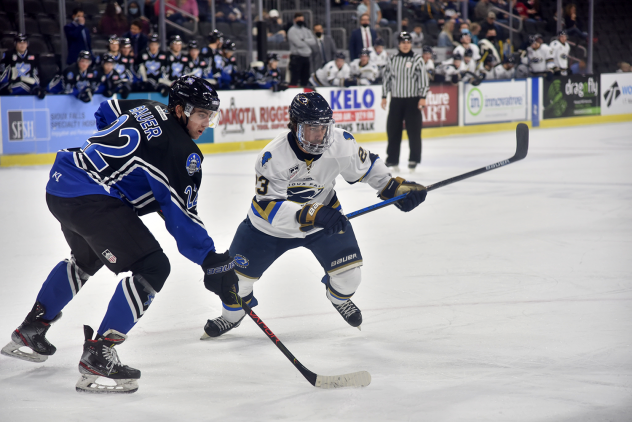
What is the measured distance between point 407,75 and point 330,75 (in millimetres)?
3408

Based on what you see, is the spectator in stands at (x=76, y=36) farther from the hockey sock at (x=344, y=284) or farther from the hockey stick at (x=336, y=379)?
the hockey stick at (x=336, y=379)

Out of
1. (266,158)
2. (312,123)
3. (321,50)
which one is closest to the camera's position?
(312,123)

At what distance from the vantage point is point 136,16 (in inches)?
440

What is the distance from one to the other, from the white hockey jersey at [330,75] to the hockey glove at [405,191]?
873 cm

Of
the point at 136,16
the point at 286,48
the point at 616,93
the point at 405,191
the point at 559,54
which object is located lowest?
the point at 405,191

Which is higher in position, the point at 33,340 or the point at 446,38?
the point at 446,38

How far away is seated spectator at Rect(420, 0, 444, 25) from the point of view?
1600 cm

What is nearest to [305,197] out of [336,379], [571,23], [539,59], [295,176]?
[295,176]

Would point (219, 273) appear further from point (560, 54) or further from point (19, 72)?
point (560, 54)

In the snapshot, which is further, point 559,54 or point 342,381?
point 559,54

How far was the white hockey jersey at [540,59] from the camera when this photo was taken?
1454cm

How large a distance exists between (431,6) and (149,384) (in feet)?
48.8

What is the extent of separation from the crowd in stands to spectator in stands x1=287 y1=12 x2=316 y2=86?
0.05 ft

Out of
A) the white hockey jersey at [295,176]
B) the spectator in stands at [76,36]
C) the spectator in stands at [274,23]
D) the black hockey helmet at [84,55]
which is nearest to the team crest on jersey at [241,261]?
the white hockey jersey at [295,176]
